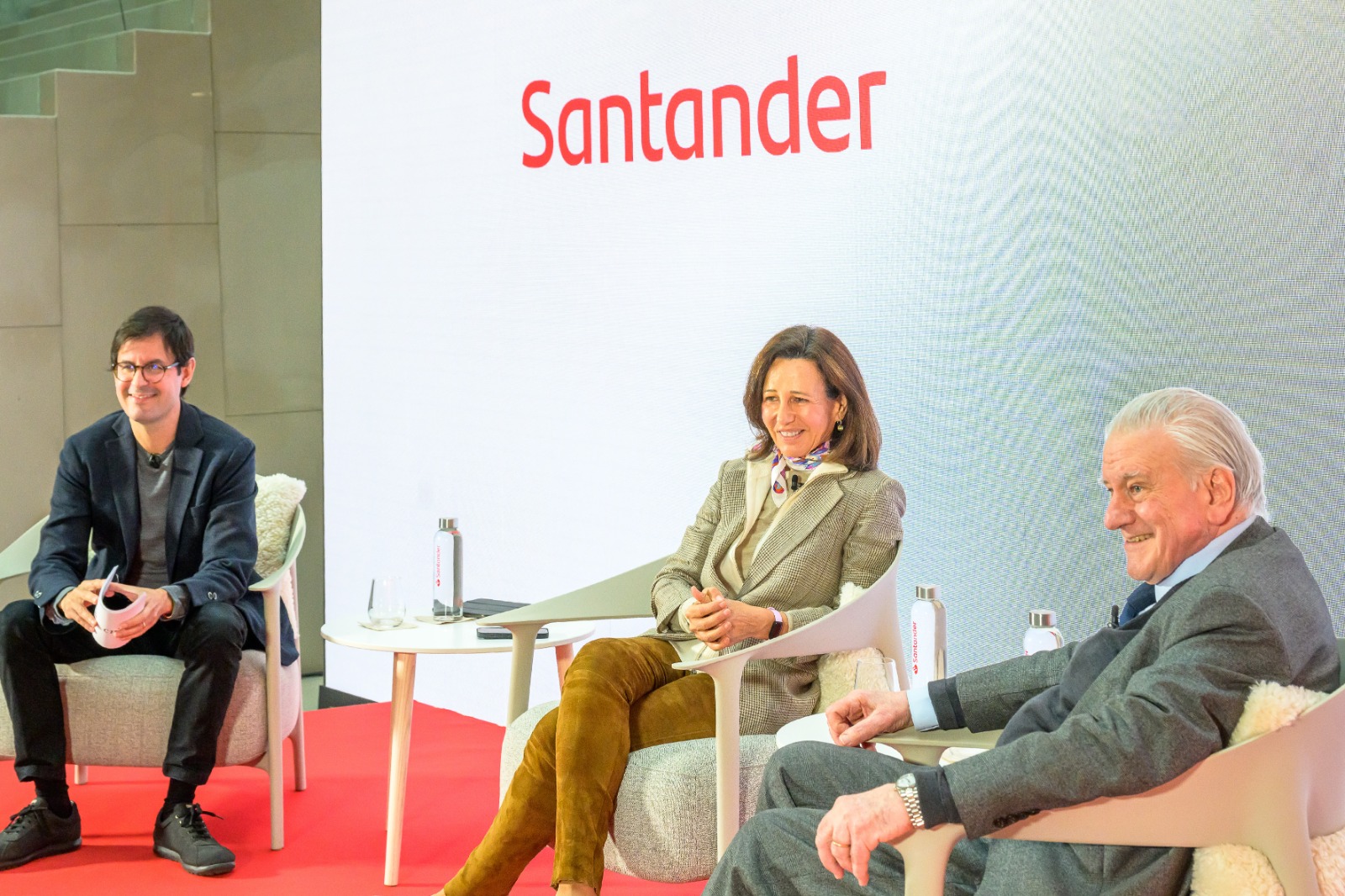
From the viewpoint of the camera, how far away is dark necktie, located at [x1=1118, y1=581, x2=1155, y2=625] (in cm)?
229

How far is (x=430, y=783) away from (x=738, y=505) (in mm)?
1710

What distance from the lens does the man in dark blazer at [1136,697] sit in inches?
78.4

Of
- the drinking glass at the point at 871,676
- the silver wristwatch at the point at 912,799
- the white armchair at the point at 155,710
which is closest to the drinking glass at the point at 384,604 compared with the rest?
the white armchair at the point at 155,710

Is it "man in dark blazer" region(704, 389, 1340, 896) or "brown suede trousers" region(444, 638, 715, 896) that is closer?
"man in dark blazer" region(704, 389, 1340, 896)

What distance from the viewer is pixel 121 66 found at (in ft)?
19.0

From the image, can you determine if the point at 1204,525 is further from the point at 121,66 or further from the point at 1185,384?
the point at 121,66

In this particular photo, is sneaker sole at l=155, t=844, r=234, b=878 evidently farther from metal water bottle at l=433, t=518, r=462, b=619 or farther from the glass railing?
the glass railing

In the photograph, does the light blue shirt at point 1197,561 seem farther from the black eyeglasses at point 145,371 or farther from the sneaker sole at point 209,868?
the black eyeglasses at point 145,371

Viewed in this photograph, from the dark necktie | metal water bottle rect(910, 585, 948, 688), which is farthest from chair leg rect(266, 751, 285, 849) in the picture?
the dark necktie

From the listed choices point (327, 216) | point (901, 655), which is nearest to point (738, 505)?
point (901, 655)

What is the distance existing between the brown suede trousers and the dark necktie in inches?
43.6

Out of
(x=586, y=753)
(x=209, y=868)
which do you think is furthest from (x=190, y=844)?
(x=586, y=753)

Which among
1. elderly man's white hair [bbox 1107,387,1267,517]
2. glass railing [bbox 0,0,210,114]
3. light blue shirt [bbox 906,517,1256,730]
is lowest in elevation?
light blue shirt [bbox 906,517,1256,730]

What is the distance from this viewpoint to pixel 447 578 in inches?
158
